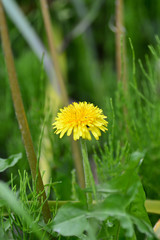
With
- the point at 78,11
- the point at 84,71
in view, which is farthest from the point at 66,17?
the point at 84,71

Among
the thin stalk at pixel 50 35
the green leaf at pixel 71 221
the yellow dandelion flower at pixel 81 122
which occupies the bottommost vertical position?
the green leaf at pixel 71 221

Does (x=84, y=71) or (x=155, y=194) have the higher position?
(x=84, y=71)

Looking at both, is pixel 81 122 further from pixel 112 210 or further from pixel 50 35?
pixel 50 35

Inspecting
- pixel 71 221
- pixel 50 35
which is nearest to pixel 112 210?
pixel 71 221

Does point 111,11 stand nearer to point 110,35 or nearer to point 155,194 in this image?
point 110,35

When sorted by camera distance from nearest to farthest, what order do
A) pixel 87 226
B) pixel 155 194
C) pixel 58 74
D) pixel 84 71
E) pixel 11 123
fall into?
pixel 87 226 < pixel 155 194 < pixel 58 74 < pixel 11 123 < pixel 84 71

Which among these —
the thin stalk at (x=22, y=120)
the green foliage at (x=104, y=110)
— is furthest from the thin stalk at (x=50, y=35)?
the thin stalk at (x=22, y=120)

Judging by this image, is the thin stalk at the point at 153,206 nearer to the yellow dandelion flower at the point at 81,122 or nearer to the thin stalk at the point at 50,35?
the yellow dandelion flower at the point at 81,122

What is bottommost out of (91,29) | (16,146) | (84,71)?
(16,146)
